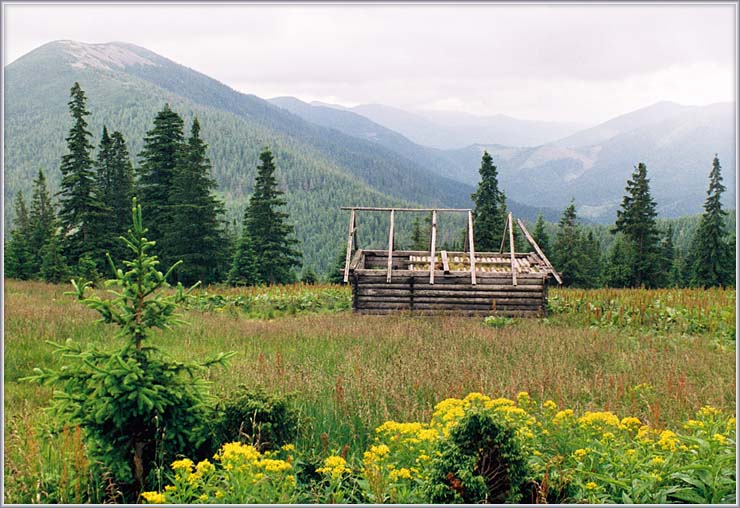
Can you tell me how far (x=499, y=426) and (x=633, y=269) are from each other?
42.1m

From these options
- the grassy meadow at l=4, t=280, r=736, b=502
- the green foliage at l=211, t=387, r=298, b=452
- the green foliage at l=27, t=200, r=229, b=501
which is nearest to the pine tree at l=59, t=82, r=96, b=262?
the grassy meadow at l=4, t=280, r=736, b=502

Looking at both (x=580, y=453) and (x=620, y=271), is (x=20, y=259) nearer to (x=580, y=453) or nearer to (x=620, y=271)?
(x=580, y=453)

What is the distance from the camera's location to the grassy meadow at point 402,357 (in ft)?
18.0

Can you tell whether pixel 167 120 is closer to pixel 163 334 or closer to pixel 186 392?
pixel 163 334

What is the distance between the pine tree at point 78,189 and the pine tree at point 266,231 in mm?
9506

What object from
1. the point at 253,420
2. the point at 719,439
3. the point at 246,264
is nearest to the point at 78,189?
the point at 246,264

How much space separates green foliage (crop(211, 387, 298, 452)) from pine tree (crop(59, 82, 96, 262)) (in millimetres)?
29498

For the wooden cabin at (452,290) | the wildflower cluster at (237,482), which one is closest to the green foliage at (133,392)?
the wildflower cluster at (237,482)

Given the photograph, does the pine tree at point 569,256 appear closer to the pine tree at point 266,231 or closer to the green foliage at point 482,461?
the pine tree at point 266,231

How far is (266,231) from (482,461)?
31853 millimetres

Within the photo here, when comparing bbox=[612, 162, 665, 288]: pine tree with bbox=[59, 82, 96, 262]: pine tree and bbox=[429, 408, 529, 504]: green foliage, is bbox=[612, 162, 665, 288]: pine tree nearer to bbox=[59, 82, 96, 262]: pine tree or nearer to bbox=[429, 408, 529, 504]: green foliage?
bbox=[59, 82, 96, 262]: pine tree

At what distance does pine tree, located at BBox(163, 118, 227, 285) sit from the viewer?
29.3 m

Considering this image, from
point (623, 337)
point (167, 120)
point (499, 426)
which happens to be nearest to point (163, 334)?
point (499, 426)

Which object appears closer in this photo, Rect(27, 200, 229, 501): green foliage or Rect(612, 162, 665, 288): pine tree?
Rect(27, 200, 229, 501): green foliage
